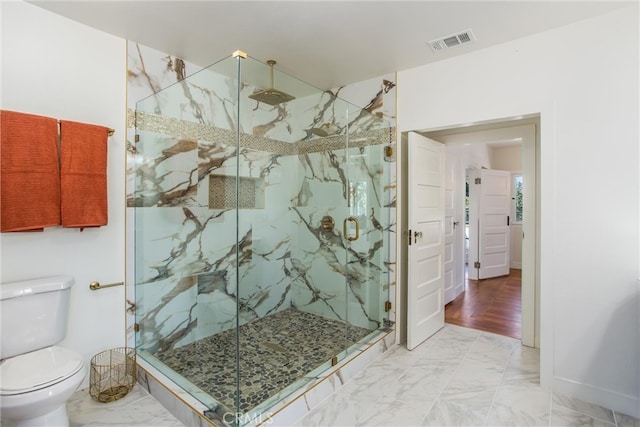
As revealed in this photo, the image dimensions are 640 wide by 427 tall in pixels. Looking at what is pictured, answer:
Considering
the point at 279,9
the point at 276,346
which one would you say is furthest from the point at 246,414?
the point at 279,9

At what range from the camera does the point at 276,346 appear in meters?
2.50

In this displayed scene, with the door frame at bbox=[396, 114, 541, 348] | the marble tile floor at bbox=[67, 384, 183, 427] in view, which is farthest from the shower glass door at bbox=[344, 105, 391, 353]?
the marble tile floor at bbox=[67, 384, 183, 427]

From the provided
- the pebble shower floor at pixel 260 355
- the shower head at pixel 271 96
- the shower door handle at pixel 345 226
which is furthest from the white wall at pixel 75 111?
the shower door handle at pixel 345 226

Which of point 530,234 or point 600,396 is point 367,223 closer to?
point 530,234

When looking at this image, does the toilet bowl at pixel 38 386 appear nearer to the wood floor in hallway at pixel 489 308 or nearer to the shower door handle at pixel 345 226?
the shower door handle at pixel 345 226

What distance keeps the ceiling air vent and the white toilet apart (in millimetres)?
2899

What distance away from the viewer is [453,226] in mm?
4156

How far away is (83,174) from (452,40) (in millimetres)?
2636

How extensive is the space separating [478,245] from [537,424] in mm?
3781

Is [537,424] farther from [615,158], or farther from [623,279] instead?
[615,158]

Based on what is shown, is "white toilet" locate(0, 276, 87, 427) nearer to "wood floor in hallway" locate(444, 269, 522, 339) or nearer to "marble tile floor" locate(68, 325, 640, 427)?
"marble tile floor" locate(68, 325, 640, 427)

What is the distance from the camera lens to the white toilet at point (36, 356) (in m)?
1.44

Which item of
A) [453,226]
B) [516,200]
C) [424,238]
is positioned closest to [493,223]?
[516,200]

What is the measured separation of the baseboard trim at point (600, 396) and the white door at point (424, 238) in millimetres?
1022
